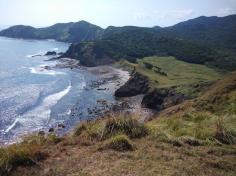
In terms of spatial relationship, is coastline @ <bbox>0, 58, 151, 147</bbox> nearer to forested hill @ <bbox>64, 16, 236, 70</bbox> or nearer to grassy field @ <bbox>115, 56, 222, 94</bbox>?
grassy field @ <bbox>115, 56, 222, 94</bbox>

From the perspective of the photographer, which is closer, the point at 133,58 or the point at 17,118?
the point at 17,118

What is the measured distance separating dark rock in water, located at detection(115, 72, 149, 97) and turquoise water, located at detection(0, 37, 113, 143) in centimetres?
326

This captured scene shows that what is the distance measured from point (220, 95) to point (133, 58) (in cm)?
11065

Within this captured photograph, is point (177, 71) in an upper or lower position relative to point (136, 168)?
lower

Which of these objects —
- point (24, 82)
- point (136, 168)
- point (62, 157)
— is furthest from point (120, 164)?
point (24, 82)

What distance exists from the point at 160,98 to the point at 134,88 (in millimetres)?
13346

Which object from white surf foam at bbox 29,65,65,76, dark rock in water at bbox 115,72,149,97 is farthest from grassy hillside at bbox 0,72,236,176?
white surf foam at bbox 29,65,65,76

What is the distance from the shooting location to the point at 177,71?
105 metres

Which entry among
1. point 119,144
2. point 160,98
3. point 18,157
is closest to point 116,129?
point 119,144

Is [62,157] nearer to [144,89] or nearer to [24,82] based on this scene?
[144,89]

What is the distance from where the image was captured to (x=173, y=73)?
3954 inches

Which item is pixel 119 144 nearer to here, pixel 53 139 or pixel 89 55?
pixel 53 139

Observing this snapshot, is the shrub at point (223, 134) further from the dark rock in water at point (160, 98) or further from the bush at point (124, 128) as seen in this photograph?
the dark rock in water at point (160, 98)

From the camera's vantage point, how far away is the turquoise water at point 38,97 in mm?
55094
